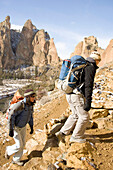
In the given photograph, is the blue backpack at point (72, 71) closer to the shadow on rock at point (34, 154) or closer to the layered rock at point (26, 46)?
the shadow on rock at point (34, 154)

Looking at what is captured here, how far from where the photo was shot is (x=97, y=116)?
11.7ft

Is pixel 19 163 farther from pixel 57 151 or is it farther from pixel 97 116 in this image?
pixel 97 116

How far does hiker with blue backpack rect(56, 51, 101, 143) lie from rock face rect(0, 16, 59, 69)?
7411cm

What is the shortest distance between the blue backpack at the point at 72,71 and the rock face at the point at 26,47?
74113 millimetres

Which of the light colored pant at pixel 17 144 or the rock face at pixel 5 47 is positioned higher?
the rock face at pixel 5 47

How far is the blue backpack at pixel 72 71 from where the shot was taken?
2.10 metres

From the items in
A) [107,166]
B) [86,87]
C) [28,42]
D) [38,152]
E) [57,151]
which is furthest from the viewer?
[28,42]

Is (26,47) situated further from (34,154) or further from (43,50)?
A: (34,154)

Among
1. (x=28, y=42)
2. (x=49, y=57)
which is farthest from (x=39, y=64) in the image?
(x=28, y=42)

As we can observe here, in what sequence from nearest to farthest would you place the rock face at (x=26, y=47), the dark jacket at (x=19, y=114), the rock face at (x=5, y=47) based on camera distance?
1. the dark jacket at (x=19, y=114)
2. the rock face at (x=5, y=47)
3. the rock face at (x=26, y=47)

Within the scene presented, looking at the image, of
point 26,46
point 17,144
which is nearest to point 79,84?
point 17,144

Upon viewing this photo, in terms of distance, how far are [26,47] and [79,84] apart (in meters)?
87.3

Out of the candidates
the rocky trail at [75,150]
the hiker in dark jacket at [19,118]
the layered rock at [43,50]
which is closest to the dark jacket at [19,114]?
the hiker in dark jacket at [19,118]

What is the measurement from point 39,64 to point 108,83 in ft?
251
